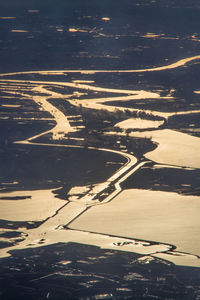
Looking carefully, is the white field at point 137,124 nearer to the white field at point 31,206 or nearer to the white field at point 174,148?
the white field at point 174,148

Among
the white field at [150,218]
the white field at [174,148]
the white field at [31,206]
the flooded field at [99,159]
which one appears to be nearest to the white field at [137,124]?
the flooded field at [99,159]

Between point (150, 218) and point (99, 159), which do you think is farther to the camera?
point (99, 159)

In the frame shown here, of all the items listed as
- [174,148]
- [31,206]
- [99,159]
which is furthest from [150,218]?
[174,148]

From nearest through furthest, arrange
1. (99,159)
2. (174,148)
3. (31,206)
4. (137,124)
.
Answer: (31,206) < (99,159) < (174,148) < (137,124)

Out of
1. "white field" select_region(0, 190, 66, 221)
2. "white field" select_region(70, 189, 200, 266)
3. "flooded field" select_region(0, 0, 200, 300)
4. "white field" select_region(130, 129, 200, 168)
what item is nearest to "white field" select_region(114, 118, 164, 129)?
"flooded field" select_region(0, 0, 200, 300)

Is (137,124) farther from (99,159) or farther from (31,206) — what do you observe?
(31,206)

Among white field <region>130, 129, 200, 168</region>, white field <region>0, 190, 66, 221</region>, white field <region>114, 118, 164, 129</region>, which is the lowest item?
white field <region>114, 118, 164, 129</region>

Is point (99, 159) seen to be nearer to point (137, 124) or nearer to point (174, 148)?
point (174, 148)

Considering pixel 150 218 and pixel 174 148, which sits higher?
pixel 150 218

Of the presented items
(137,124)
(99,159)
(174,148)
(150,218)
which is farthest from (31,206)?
(137,124)

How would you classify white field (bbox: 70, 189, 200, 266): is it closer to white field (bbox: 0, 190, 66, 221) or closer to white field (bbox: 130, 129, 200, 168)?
white field (bbox: 0, 190, 66, 221)

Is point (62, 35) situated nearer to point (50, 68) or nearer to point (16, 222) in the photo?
point (50, 68)

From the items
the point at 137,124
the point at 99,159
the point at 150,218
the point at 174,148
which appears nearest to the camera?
the point at 150,218
